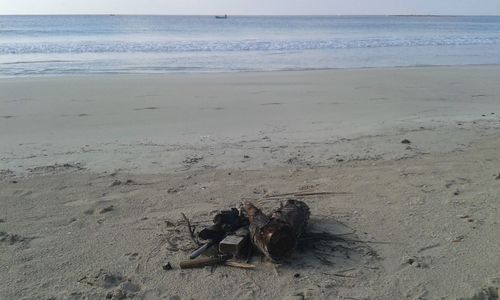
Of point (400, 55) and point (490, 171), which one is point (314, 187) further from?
point (400, 55)

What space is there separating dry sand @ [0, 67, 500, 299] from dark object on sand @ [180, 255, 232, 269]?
0.08m

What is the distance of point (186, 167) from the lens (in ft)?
19.2

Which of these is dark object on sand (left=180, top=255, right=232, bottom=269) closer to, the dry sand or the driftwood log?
the dry sand

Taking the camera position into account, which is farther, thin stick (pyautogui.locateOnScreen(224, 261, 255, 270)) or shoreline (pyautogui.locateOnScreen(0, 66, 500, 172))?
shoreline (pyautogui.locateOnScreen(0, 66, 500, 172))

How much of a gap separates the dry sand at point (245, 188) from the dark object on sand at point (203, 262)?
Result: 0.28 feet

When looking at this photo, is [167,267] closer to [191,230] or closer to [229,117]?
[191,230]

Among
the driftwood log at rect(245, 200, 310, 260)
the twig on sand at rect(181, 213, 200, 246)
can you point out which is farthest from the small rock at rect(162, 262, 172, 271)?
the driftwood log at rect(245, 200, 310, 260)

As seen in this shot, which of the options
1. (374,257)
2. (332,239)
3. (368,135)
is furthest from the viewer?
(368,135)

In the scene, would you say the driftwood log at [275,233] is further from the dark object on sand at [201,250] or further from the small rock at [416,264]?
the small rock at [416,264]

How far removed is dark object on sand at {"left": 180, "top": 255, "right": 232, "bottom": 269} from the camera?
339 centimetres

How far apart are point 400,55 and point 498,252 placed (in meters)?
20.5

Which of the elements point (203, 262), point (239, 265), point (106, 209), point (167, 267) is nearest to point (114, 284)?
point (167, 267)

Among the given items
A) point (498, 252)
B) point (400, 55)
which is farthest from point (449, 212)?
point (400, 55)

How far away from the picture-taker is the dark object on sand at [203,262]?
11.1ft
